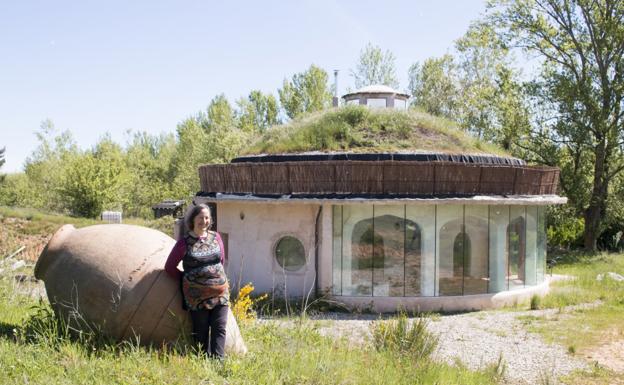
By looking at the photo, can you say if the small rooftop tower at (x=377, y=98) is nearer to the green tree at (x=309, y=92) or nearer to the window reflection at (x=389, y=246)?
the window reflection at (x=389, y=246)

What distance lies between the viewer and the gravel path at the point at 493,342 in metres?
8.77

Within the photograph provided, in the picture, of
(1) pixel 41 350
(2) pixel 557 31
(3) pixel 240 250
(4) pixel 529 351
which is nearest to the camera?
(1) pixel 41 350

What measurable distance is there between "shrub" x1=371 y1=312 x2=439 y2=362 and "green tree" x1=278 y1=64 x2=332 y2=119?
3953 centimetres

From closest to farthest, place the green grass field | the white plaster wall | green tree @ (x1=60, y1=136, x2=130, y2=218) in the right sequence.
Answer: the green grass field
the white plaster wall
green tree @ (x1=60, y1=136, x2=130, y2=218)

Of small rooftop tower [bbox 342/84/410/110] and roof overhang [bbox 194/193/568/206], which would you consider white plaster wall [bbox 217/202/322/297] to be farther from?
small rooftop tower [bbox 342/84/410/110]

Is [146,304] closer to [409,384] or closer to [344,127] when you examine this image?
[409,384]

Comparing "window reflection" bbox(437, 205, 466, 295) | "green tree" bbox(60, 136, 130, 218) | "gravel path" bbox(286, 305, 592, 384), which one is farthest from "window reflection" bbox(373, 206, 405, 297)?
"green tree" bbox(60, 136, 130, 218)

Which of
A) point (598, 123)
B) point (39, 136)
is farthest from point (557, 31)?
point (39, 136)

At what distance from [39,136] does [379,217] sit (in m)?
62.0

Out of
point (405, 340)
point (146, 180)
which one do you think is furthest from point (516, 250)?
point (146, 180)

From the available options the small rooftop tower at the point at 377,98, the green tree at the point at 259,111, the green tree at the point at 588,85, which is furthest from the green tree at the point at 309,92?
the small rooftop tower at the point at 377,98

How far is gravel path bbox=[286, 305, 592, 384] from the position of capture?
8.77 metres

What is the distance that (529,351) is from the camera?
32.6ft

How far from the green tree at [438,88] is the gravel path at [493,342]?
3237 cm
